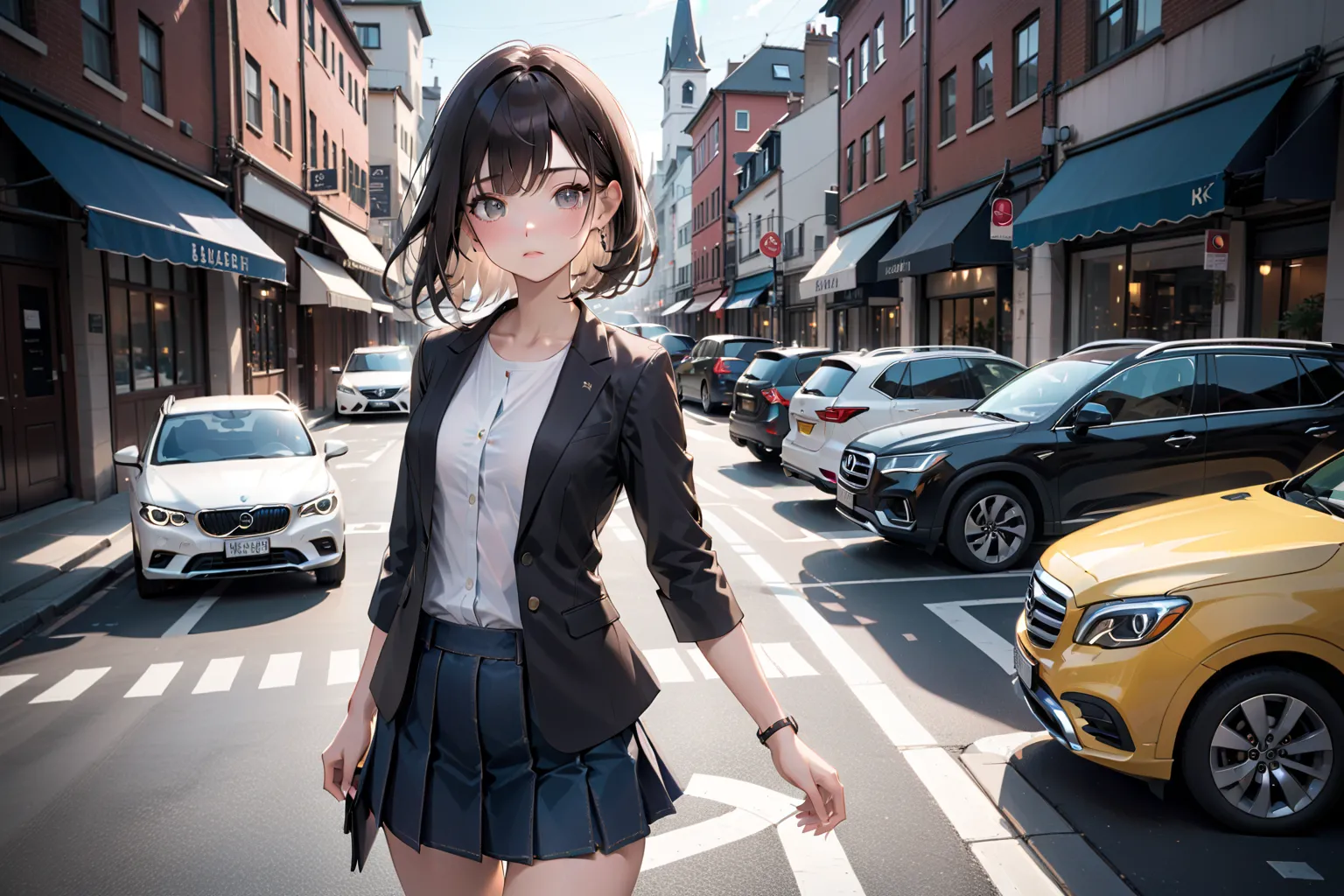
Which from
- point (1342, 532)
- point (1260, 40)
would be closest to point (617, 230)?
point (1342, 532)

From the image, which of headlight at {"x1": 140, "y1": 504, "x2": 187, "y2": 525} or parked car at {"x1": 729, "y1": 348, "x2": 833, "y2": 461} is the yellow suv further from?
parked car at {"x1": 729, "y1": 348, "x2": 833, "y2": 461}

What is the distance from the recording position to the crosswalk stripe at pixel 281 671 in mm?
5742

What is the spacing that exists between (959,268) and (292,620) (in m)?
17.8

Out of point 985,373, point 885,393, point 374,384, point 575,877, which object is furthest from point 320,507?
point 374,384

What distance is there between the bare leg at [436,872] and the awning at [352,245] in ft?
94.3

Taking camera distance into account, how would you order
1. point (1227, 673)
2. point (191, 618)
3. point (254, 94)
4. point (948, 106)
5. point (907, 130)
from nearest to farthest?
1. point (1227, 673)
2. point (191, 618)
3. point (254, 94)
4. point (948, 106)
5. point (907, 130)

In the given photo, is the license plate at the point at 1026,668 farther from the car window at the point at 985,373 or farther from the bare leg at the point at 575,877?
the car window at the point at 985,373

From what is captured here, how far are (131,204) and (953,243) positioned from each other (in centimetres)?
1357

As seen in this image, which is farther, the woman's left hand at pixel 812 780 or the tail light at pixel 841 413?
the tail light at pixel 841 413

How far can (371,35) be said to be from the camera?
5325 centimetres

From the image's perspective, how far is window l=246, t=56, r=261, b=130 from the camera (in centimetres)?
2156

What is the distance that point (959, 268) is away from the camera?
21812 mm

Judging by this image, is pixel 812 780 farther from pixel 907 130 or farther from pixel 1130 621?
pixel 907 130

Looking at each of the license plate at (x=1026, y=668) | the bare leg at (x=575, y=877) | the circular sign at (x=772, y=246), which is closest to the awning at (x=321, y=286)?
the circular sign at (x=772, y=246)
